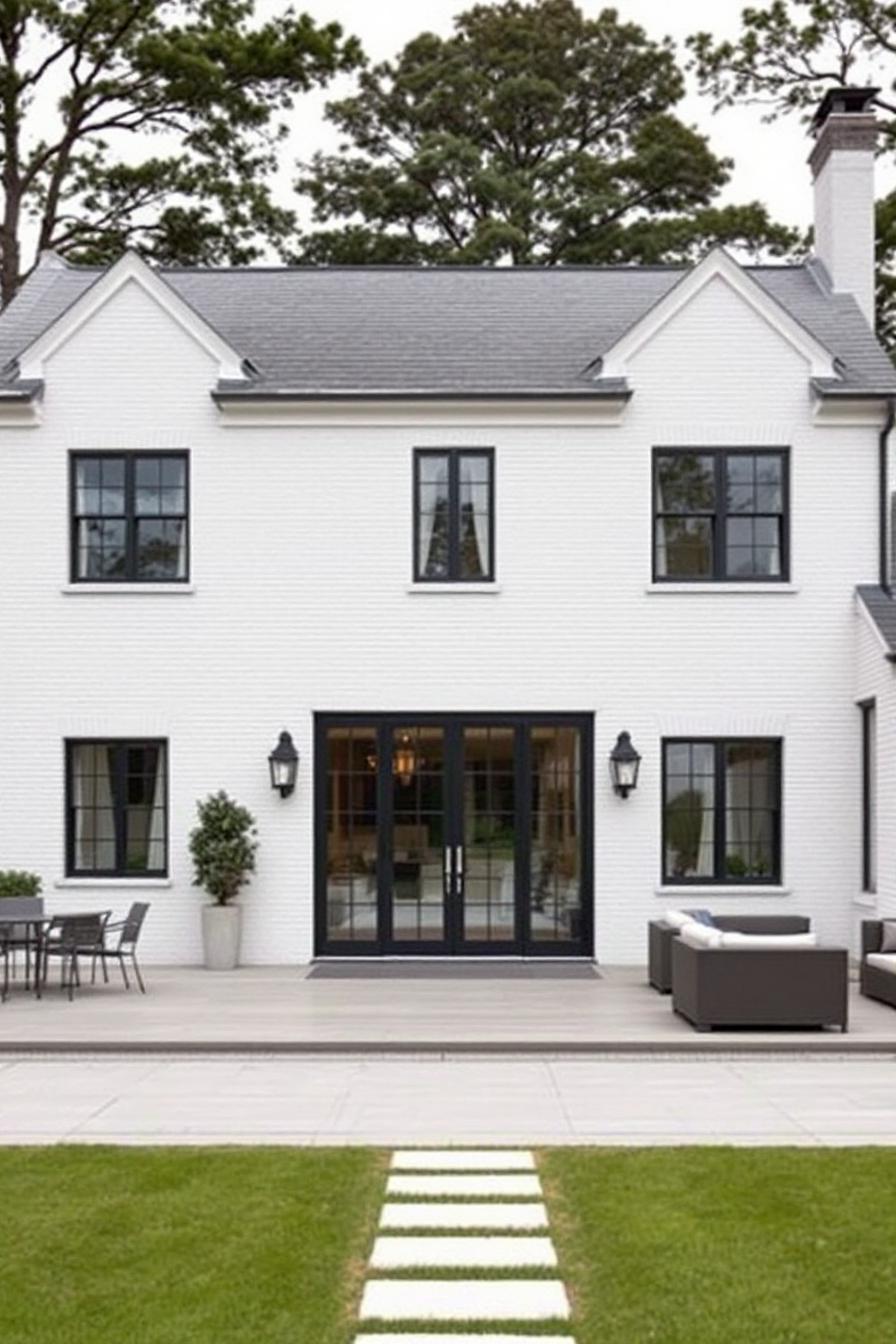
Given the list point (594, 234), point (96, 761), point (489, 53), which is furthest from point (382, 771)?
point (489, 53)

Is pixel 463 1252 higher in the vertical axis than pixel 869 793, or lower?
lower

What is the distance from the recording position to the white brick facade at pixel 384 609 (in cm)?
2017

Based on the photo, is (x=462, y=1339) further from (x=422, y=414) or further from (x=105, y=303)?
(x=105, y=303)

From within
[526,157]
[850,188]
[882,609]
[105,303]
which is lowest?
[882,609]

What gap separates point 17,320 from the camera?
22.4 metres

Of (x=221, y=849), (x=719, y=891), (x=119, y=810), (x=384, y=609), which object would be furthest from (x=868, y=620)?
(x=119, y=810)

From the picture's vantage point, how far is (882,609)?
770 inches

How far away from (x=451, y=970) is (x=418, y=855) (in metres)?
1.45

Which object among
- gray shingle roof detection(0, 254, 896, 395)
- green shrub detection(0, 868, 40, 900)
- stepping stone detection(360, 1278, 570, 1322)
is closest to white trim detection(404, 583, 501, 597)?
gray shingle roof detection(0, 254, 896, 395)

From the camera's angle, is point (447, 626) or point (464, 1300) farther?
point (447, 626)

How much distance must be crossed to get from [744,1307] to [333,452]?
569 inches

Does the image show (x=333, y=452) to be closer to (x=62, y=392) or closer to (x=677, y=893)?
(x=62, y=392)

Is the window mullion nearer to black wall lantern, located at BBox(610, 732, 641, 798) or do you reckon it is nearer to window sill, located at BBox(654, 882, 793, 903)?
black wall lantern, located at BBox(610, 732, 641, 798)

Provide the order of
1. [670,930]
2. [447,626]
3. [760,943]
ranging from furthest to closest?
[447,626], [670,930], [760,943]
